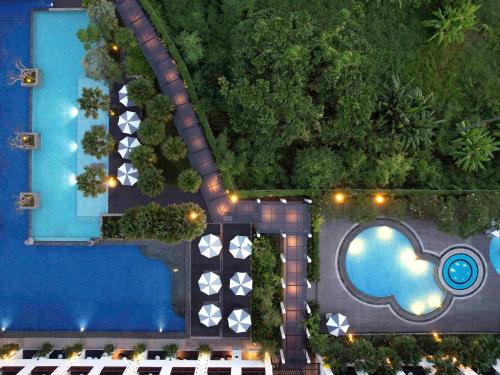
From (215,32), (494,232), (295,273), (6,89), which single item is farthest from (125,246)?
(494,232)

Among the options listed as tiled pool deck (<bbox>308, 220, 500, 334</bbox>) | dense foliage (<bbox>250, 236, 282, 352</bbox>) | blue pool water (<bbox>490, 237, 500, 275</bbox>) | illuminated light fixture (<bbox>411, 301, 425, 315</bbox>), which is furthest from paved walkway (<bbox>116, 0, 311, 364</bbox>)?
blue pool water (<bbox>490, 237, 500, 275</bbox>)

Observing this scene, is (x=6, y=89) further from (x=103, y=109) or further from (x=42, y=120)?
(x=103, y=109)

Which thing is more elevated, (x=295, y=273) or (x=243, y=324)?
(x=295, y=273)

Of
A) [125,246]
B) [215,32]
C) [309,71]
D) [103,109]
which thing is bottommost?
[125,246]

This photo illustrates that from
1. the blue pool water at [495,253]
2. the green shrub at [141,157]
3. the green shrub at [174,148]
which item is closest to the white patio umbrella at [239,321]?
the green shrub at [174,148]

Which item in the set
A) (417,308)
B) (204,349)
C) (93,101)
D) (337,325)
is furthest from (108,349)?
(417,308)

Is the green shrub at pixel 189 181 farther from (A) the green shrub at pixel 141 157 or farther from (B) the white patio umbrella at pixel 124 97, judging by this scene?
(B) the white patio umbrella at pixel 124 97
